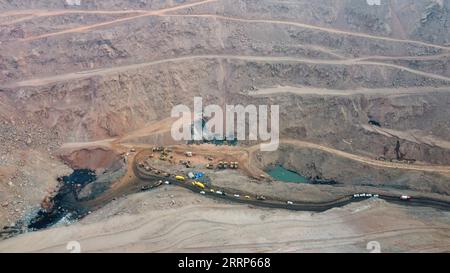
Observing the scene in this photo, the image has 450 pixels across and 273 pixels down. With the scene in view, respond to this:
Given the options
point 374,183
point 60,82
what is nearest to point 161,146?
point 60,82

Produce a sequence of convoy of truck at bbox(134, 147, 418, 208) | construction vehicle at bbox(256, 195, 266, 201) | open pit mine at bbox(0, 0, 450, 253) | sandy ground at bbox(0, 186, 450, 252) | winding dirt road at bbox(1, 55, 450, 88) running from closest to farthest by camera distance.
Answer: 1. sandy ground at bbox(0, 186, 450, 252)
2. open pit mine at bbox(0, 0, 450, 253)
3. construction vehicle at bbox(256, 195, 266, 201)
4. convoy of truck at bbox(134, 147, 418, 208)
5. winding dirt road at bbox(1, 55, 450, 88)

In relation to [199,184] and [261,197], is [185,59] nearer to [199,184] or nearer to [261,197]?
[199,184]

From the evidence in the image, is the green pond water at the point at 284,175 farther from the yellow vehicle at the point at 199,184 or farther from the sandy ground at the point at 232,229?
the yellow vehicle at the point at 199,184

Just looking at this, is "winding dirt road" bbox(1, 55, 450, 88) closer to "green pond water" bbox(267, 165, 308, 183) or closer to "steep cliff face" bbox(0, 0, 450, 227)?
"steep cliff face" bbox(0, 0, 450, 227)

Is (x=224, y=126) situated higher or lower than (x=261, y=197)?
higher

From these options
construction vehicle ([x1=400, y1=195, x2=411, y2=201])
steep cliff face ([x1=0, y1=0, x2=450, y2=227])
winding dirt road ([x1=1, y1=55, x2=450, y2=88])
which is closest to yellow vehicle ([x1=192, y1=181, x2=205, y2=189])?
steep cliff face ([x1=0, y1=0, x2=450, y2=227])

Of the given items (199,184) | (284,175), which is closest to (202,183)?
(199,184)
